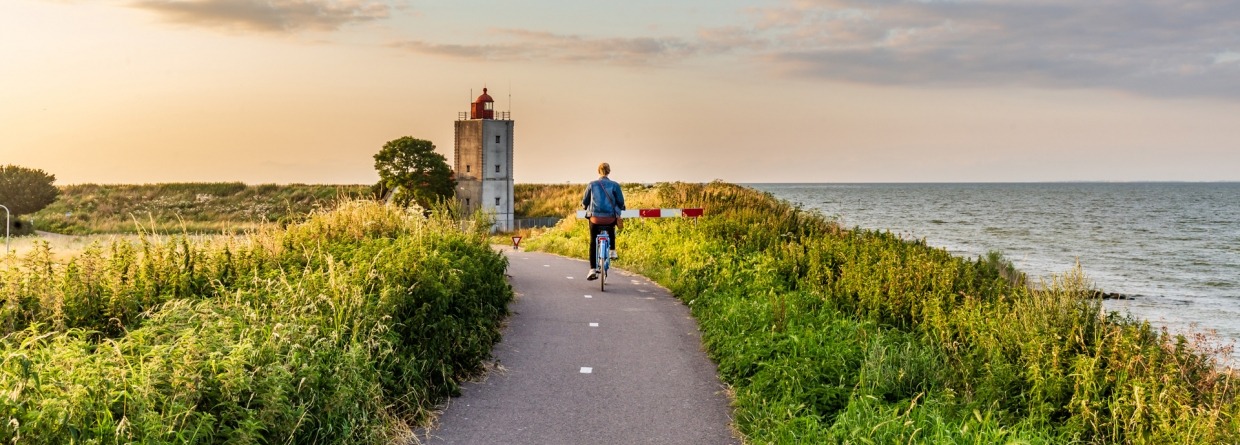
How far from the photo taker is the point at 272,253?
35.3 ft

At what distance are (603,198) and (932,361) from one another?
6.99 meters

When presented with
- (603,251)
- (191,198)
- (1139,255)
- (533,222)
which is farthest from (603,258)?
(191,198)

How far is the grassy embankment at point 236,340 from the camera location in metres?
Answer: 5.09

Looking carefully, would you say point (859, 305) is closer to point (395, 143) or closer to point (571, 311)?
point (571, 311)

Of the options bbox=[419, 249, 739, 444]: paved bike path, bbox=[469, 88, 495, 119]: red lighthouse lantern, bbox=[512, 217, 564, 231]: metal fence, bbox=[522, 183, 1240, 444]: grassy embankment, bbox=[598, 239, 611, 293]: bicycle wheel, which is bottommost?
bbox=[512, 217, 564, 231]: metal fence

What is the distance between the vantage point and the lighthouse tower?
60812 millimetres

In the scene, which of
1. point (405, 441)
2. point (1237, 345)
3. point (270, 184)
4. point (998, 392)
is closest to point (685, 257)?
point (998, 392)

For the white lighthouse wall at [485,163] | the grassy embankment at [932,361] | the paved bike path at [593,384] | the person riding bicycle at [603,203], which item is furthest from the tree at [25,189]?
the grassy embankment at [932,361]

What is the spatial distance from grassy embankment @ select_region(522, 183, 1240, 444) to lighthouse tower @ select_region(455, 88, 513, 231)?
160 ft

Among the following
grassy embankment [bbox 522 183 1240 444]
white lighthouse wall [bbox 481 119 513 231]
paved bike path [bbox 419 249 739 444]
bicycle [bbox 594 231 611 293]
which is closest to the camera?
grassy embankment [bbox 522 183 1240 444]

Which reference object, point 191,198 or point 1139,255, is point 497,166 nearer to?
point 1139,255

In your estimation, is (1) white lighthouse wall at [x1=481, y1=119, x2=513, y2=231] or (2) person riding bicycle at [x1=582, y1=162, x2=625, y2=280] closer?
(2) person riding bicycle at [x1=582, y1=162, x2=625, y2=280]

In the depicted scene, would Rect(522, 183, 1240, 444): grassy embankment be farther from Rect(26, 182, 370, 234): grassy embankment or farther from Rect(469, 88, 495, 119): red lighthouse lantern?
Rect(26, 182, 370, 234): grassy embankment

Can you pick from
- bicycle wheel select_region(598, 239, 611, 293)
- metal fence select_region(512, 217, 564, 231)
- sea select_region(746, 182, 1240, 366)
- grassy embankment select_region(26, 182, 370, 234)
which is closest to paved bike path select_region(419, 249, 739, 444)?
bicycle wheel select_region(598, 239, 611, 293)
